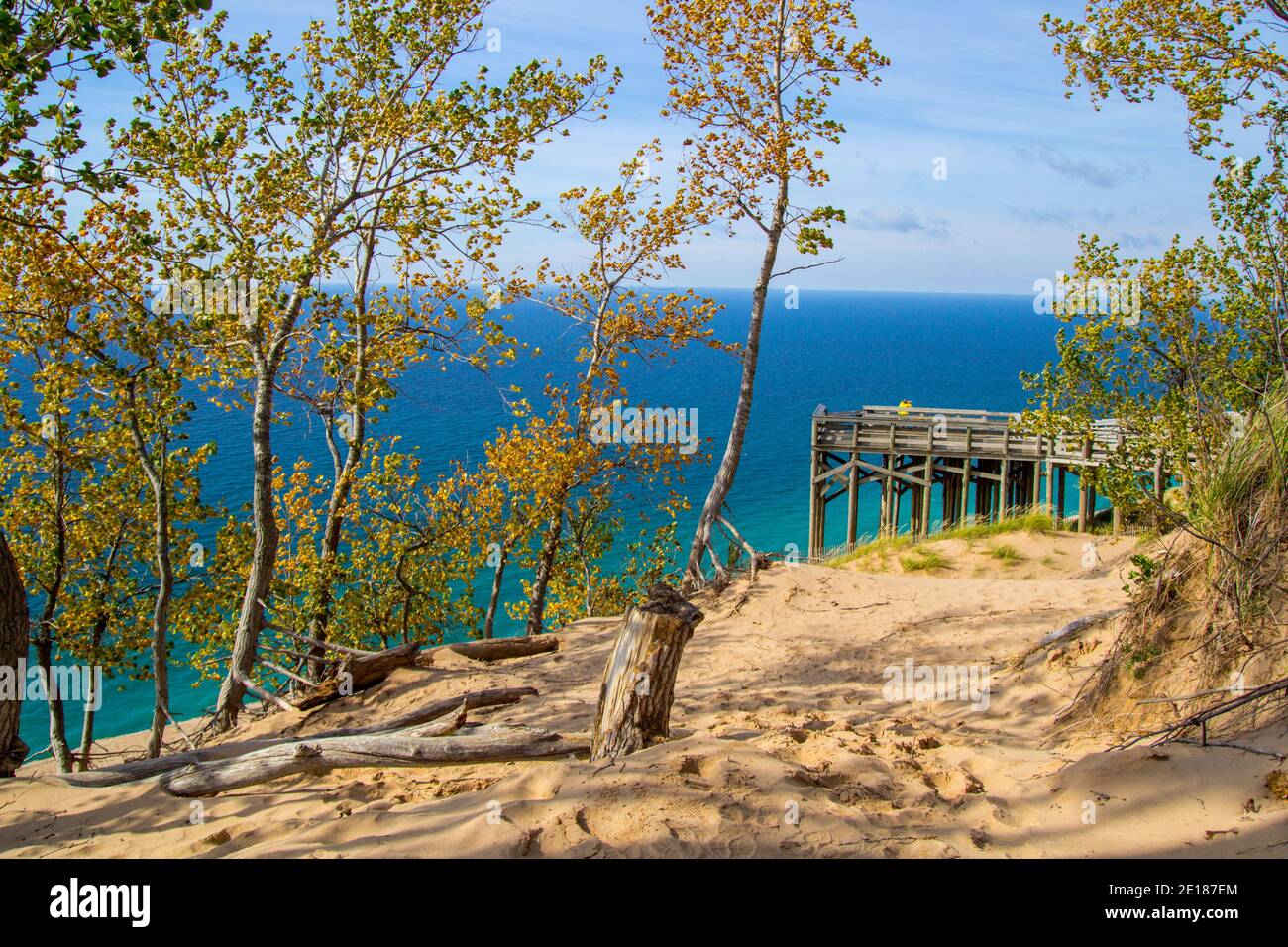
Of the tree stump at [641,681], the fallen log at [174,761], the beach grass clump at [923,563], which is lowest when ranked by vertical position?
the beach grass clump at [923,563]

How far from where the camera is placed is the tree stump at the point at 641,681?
22.9 feet

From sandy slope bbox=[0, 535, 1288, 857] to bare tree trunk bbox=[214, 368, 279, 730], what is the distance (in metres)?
4.79

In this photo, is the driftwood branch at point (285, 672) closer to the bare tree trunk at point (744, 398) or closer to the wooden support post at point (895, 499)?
the bare tree trunk at point (744, 398)

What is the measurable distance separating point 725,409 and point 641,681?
78101mm

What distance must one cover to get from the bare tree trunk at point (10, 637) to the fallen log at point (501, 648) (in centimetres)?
499

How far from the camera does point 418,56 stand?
14016mm

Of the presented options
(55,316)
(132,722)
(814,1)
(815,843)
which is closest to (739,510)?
(132,722)

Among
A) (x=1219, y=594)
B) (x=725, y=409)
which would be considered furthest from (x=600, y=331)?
(x=725, y=409)

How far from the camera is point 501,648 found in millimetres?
12969

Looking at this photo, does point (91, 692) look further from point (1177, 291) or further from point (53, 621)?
point (1177, 291)

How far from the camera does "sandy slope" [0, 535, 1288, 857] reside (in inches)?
194

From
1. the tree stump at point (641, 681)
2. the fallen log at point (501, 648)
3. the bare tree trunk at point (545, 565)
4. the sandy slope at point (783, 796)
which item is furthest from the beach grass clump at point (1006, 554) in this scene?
the tree stump at point (641, 681)

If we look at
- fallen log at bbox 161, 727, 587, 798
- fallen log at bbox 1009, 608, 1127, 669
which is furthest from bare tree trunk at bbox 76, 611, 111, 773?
fallen log at bbox 1009, 608, 1127, 669

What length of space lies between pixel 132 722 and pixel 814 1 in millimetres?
27823
